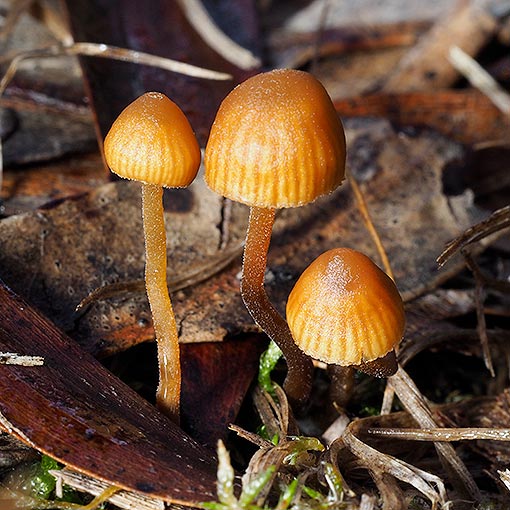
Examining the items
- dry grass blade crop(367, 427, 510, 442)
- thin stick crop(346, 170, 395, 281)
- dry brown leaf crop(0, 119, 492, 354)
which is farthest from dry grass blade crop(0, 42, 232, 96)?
dry grass blade crop(367, 427, 510, 442)

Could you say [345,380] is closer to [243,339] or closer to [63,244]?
[243,339]

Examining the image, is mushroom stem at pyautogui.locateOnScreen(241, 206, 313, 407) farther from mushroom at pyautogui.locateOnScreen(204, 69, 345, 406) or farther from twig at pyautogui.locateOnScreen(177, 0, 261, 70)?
twig at pyautogui.locateOnScreen(177, 0, 261, 70)

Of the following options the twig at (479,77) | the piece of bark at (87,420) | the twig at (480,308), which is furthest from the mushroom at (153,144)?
the twig at (479,77)

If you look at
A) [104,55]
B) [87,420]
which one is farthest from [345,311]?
[104,55]

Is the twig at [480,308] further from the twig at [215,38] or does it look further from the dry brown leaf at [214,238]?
the twig at [215,38]

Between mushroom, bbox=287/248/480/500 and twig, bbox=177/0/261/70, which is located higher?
twig, bbox=177/0/261/70
